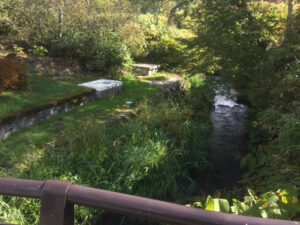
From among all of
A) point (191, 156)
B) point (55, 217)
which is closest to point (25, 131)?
point (191, 156)

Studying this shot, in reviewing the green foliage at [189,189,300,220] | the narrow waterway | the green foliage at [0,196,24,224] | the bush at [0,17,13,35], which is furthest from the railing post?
Result: the bush at [0,17,13,35]

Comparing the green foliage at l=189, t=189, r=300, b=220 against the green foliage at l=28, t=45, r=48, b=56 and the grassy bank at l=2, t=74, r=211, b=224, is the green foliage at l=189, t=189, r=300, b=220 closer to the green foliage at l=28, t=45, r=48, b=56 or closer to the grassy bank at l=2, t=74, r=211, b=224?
the grassy bank at l=2, t=74, r=211, b=224

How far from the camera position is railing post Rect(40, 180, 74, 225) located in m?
0.96

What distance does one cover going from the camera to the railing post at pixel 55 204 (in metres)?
0.96

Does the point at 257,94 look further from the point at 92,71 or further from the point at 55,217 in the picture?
the point at 92,71

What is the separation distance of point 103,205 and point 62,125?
4.98 metres

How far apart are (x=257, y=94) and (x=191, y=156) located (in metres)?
1.90

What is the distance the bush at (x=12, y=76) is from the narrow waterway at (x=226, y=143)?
4.85 meters

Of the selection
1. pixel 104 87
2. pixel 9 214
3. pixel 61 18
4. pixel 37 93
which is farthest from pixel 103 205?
pixel 61 18

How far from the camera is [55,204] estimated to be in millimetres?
959

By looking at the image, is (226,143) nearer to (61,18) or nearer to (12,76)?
(12,76)

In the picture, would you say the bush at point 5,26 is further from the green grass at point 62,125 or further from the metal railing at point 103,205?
the metal railing at point 103,205

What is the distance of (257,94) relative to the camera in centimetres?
562

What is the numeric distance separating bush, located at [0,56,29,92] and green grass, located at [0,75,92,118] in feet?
0.54
